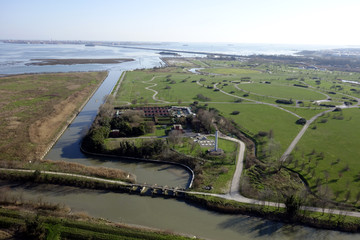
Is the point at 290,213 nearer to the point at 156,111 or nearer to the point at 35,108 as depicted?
the point at 156,111

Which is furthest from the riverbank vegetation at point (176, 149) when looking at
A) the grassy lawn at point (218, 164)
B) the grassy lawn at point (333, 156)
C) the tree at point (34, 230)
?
the tree at point (34, 230)

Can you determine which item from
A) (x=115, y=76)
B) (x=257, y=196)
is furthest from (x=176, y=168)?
(x=115, y=76)

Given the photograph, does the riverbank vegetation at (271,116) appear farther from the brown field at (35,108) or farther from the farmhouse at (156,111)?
the brown field at (35,108)

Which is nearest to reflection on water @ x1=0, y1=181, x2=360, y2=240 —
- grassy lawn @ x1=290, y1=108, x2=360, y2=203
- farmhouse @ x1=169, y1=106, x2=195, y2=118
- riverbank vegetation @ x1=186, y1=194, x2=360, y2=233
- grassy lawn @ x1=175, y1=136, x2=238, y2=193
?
riverbank vegetation @ x1=186, y1=194, x2=360, y2=233

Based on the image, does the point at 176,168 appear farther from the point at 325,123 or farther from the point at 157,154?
the point at 325,123

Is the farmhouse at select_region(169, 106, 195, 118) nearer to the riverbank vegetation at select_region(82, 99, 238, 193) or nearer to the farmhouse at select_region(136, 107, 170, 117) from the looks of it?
the farmhouse at select_region(136, 107, 170, 117)
